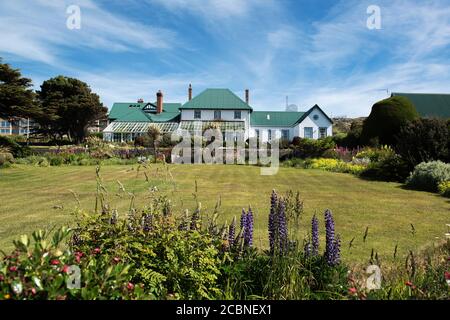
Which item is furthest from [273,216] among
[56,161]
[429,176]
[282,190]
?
[56,161]

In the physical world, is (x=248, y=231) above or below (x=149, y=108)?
below

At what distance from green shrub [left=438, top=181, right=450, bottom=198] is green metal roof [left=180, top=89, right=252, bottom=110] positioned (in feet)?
130

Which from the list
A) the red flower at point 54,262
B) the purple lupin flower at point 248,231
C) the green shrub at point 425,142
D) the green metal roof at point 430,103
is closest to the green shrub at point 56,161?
the green shrub at point 425,142

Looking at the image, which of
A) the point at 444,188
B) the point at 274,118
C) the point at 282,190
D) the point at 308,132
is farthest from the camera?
the point at 274,118

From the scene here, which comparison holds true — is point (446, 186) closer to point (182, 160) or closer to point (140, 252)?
point (140, 252)

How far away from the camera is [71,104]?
57938mm

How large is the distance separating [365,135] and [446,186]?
15.5 meters

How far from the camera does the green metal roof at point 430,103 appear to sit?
136 ft

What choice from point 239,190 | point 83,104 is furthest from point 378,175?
point 83,104

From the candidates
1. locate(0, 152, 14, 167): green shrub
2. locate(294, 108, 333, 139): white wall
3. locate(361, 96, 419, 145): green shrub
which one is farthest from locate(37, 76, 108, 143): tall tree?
locate(361, 96, 419, 145): green shrub

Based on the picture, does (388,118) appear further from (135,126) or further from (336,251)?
(135,126)

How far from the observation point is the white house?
162ft

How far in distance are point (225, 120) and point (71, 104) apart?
85.1 ft

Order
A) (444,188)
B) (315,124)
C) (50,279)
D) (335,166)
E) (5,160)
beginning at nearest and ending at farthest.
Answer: (50,279) < (444,188) < (335,166) < (5,160) < (315,124)
